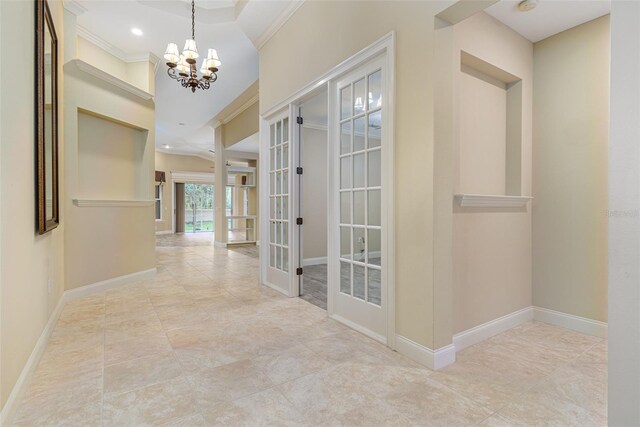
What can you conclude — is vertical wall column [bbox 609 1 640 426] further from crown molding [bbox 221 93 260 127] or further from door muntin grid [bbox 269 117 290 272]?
crown molding [bbox 221 93 260 127]

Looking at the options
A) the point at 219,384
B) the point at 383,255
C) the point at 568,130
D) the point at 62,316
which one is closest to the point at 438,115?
the point at 383,255

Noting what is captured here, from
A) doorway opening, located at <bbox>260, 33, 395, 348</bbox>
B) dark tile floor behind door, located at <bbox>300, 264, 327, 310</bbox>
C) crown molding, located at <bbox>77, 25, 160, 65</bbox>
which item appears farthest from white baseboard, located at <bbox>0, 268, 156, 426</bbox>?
crown molding, located at <bbox>77, 25, 160, 65</bbox>

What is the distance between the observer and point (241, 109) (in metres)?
7.03

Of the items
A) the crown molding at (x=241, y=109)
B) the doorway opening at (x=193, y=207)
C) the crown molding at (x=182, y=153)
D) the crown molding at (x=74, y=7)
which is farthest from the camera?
the doorway opening at (x=193, y=207)

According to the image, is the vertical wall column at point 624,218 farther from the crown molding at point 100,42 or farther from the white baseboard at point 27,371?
the crown molding at point 100,42

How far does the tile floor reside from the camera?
61.3 inches

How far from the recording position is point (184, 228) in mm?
12438

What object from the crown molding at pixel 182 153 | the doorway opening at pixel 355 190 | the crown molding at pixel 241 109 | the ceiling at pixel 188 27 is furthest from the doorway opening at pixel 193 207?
the doorway opening at pixel 355 190

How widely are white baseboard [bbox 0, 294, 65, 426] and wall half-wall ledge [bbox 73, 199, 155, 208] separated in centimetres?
142

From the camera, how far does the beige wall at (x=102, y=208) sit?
11.7 feet

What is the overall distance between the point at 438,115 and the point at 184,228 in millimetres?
12215

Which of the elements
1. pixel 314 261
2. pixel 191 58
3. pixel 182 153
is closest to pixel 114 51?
pixel 191 58

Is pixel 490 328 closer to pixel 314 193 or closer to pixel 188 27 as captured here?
pixel 314 193

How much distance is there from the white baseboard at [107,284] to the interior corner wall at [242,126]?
136 inches
